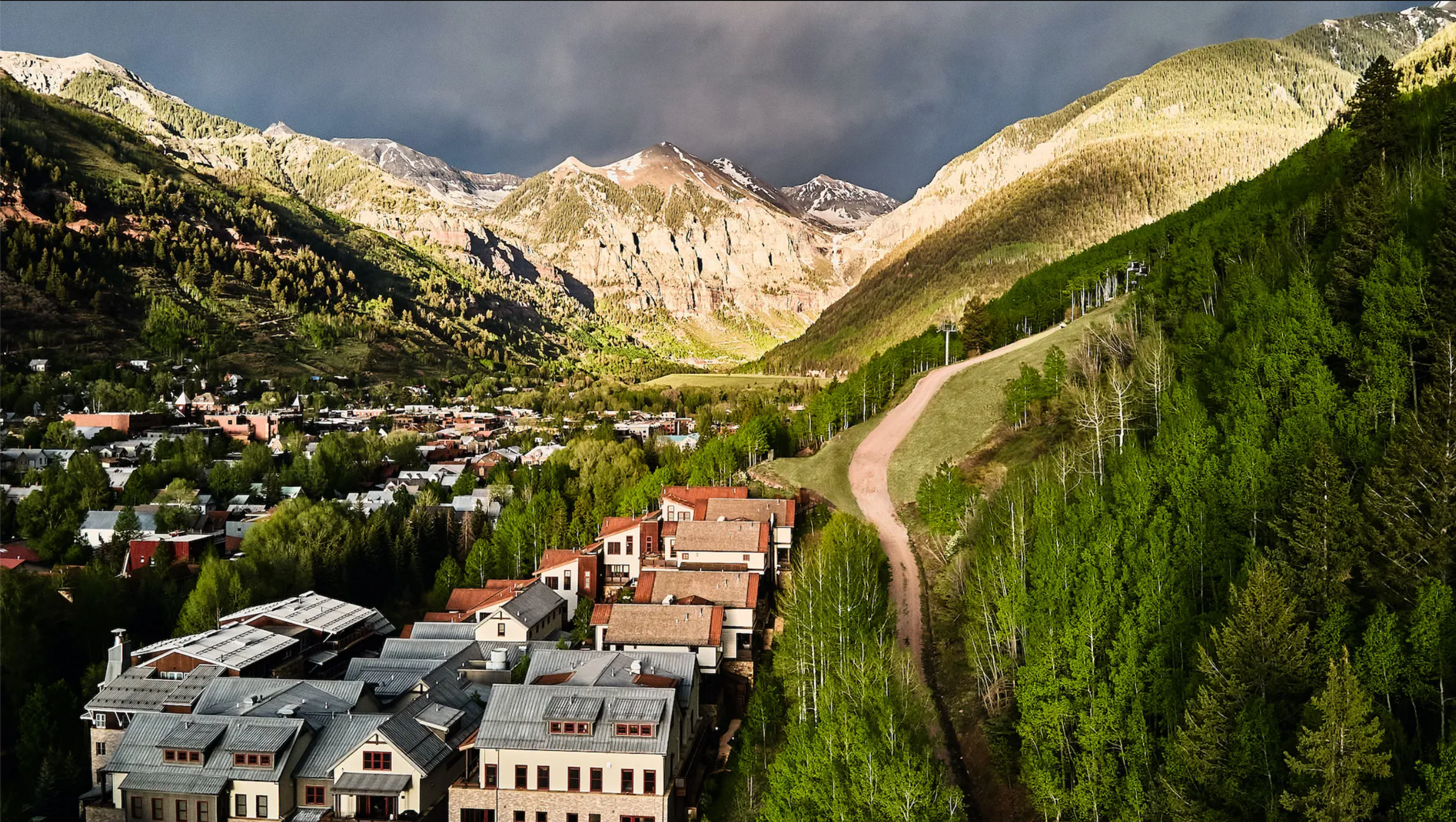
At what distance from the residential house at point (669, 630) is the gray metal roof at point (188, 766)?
16962 mm

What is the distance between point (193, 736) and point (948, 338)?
3656 inches

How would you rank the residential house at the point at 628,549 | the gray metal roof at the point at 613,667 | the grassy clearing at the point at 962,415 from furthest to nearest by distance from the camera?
the grassy clearing at the point at 962,415
the residential house at the point at 628,549
the gray metal roof at the point at 613,667

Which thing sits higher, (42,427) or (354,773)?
(42,427)

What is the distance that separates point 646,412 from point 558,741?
153 m

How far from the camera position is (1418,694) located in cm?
2283

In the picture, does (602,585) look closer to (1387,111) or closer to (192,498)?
(192,498)

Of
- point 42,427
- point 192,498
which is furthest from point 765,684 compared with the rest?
point 42,427

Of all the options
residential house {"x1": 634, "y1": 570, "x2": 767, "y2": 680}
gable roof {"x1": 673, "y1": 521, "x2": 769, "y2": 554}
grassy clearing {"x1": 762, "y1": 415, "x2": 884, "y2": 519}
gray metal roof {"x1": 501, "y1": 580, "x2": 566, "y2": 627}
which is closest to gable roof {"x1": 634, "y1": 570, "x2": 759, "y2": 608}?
residential house {"x1": 634, "y1": 570, "x2": 767, "y2": 680}

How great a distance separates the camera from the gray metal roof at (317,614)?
60500 millimetres

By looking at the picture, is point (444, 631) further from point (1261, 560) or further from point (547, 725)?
point (1261, 560)

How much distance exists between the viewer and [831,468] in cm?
8612

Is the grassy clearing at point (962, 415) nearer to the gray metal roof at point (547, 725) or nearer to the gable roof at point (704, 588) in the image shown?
the gable roof at point (704, 588)

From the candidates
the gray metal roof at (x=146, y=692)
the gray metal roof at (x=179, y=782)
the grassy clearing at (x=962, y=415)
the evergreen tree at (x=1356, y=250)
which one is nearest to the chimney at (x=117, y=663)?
the gray metal roof at (x=146, y=692)

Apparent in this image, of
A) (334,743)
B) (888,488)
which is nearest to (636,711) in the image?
(334,743)
